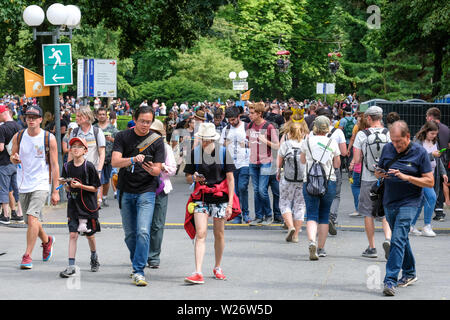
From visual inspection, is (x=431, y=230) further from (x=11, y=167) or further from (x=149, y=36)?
(x=149, y=36)

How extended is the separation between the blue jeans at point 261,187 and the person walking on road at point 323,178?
2.48 meters

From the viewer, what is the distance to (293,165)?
10.7 m

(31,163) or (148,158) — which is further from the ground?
(148,158)

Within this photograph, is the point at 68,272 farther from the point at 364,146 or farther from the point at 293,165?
the point at 364,146

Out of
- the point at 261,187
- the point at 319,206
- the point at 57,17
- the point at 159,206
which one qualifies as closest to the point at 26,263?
the point at 159,206

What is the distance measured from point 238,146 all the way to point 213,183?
4.10 m

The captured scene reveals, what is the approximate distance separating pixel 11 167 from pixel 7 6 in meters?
7.74

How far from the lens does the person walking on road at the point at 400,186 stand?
7.38 meters

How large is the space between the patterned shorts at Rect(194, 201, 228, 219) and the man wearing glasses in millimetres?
479

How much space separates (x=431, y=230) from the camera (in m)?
11.3

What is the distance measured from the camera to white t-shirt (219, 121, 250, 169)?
12117mm

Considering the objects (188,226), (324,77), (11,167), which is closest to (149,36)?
(11,167)

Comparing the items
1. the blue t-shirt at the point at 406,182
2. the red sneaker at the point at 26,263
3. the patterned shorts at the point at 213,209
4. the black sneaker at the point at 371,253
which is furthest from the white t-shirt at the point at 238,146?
the blue t-shirt at the point at 406,182

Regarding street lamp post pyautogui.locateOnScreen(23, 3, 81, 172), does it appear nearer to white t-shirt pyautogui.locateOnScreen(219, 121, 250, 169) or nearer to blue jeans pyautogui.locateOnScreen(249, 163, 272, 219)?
white t-shirt pyautogui.locateOnScreen(219, 121, 250, 169)
